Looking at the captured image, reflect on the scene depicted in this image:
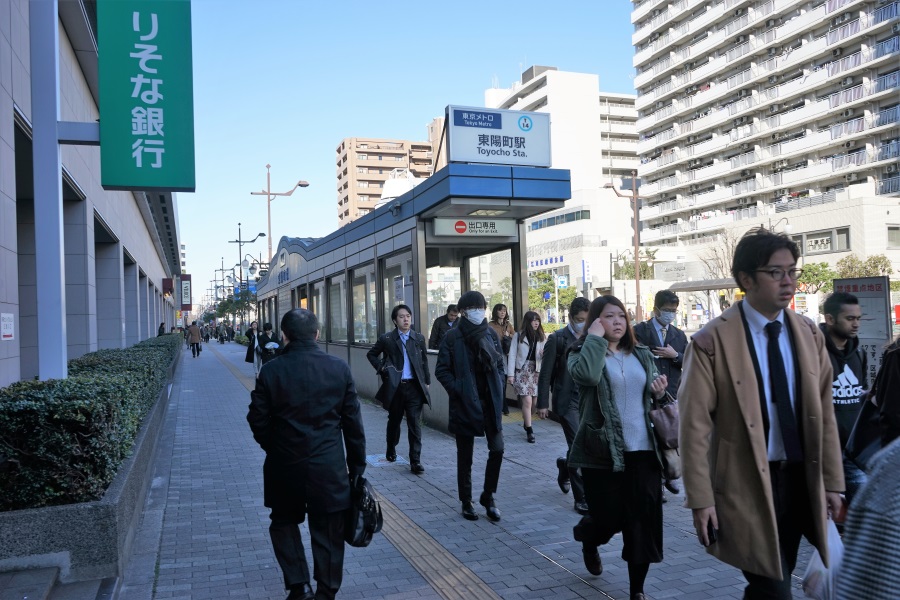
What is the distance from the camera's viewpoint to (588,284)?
63469mm

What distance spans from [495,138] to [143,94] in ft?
18.5

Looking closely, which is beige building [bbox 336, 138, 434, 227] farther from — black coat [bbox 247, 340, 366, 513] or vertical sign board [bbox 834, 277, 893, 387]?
black coat [bbox 247, 340, 366, 513]

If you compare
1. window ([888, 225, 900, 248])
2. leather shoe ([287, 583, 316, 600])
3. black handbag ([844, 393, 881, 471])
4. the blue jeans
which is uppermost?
window ([888, 225, 900, 248])

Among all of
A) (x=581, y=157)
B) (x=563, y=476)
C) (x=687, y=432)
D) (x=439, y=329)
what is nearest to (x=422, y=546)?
(x=563, y=476)

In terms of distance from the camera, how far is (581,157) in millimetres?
86000

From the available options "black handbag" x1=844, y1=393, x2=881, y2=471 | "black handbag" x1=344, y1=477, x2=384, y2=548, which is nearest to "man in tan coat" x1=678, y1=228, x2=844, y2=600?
"black handbag" x1=844, y1=393, x2=881, y2=471

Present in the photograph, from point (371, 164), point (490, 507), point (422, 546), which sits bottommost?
point (422, 546)

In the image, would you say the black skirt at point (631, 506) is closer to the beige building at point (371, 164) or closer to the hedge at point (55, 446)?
the hedge at point (55, 446)

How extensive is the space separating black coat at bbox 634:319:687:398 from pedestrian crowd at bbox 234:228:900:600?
0.58 ft

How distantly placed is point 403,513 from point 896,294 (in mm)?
34909

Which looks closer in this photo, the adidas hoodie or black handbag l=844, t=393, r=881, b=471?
black handbag l=844, t=393, r=881, b=471

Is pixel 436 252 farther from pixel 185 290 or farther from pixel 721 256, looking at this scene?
pixel 185 290

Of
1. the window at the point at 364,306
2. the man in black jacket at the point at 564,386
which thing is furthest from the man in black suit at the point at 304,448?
the window at the point at 364,306

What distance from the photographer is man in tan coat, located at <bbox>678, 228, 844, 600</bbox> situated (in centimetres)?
268
